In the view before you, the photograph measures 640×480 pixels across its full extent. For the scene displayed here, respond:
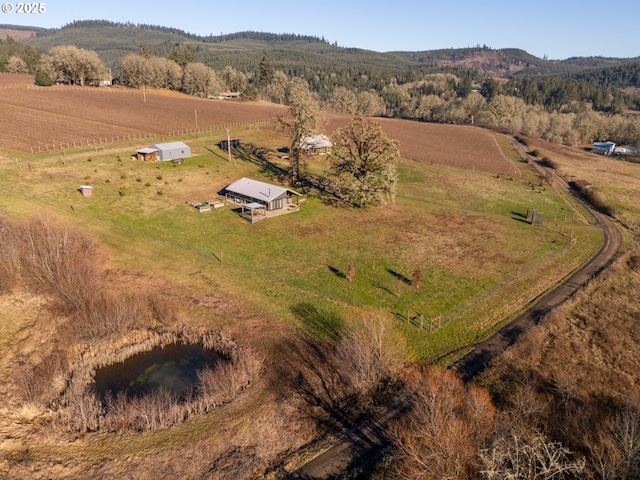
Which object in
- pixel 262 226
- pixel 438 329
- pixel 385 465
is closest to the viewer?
pixel 385 465

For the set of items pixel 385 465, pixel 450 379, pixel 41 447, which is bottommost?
pixel 41 447

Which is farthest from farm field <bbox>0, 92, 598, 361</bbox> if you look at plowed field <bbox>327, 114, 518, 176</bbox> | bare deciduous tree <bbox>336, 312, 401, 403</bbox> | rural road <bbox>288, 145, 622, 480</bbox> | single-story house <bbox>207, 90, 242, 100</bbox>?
single-story house <bbox>207, 90, 242, 100</bbox>

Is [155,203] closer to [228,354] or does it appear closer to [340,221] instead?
[340,221]

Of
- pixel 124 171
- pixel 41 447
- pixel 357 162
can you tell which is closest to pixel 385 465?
pixel 41 447

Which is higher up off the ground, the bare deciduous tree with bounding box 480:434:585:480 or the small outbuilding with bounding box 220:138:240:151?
the bare deciduous tree with bounding box 480:434:585:480

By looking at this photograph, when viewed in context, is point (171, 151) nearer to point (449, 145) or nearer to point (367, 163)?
point (367, 163)

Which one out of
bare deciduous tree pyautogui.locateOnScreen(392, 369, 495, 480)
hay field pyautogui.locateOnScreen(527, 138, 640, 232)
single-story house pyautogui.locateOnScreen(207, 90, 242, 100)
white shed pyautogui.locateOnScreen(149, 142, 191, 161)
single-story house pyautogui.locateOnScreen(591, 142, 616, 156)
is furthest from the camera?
single-story house pyautogui.locateOnScreen(207, 90, 242, 100)

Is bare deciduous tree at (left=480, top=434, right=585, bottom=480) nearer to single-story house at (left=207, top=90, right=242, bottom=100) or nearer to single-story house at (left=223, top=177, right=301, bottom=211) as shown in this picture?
single-story house at (left=223, top=177, right=301, bottom=211)
